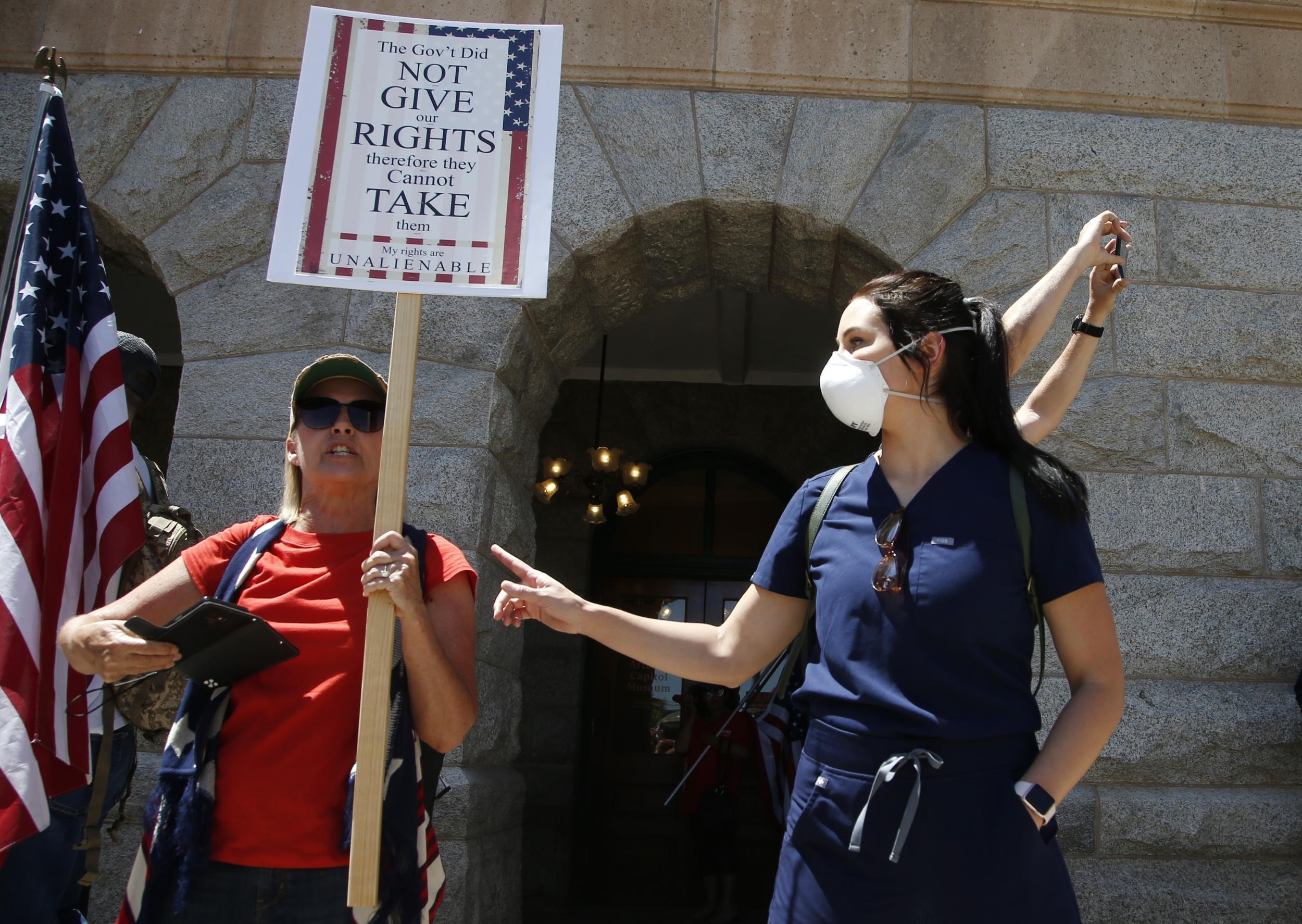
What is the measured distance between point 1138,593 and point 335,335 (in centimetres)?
363

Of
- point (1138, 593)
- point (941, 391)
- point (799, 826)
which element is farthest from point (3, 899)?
point (1138, 593)

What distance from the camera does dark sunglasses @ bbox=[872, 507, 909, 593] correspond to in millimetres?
1855

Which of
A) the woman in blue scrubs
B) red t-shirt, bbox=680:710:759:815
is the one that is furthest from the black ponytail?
red t-shirt, bbox=680:710:759:815

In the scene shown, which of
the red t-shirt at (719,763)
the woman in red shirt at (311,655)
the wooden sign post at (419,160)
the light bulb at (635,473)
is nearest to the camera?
the woman in red shirt at (311,655)

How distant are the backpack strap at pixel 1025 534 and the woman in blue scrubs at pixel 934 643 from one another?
0.04ft

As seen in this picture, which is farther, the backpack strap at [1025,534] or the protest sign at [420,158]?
the protest sign at [420,158]

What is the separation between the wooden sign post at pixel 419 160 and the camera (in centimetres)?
254

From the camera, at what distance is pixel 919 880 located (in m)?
1.73

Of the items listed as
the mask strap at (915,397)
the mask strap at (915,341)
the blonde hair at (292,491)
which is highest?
the mask strap at (915,341)

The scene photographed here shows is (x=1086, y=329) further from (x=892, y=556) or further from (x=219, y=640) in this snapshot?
(x=219, y=640)

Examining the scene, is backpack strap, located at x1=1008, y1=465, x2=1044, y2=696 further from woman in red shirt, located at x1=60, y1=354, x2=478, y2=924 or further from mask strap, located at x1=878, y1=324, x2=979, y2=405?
woman in red shirt, located at x1=60, y1=354, x2=478, y2=924

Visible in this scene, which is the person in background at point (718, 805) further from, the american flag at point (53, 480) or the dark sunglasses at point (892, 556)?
the dark sunglasses at point (892, 556)

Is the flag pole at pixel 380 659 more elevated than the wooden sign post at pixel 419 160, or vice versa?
the wooden sign post at pixel 419 160

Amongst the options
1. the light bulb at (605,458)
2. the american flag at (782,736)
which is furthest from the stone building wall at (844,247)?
the light bulb at (605,458)
